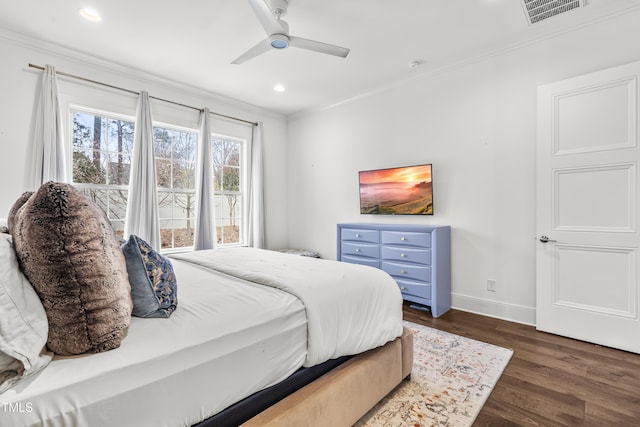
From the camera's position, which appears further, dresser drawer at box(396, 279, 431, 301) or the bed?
dresser drawer at box(396, 279, 431, 301)

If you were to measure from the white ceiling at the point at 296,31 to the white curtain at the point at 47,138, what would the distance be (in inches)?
18.3

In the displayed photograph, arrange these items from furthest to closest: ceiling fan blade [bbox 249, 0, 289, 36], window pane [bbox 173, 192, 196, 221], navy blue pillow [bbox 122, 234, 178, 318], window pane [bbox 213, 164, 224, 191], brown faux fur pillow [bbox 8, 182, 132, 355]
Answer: window pane [bbox 213, 164, 224, 191], window pane [bbox 173, 192, 196, 221], ceiling fan blade [bbox 249, 0, 289, 36], navy blue pillow [bbox 122, 234, 178, 318], brown faux fur pillow [bbox 8, 182, 132, 355]

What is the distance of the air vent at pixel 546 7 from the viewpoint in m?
2.44

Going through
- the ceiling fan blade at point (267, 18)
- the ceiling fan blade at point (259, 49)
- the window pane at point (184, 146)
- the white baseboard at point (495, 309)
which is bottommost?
the white baseboard at point (495, 309)

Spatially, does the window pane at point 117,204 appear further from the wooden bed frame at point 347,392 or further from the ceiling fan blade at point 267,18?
the wooden bed frame at point 347,392

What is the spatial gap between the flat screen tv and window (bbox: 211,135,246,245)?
1936 millimetres

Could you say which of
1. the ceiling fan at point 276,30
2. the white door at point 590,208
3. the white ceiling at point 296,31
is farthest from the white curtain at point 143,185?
the white door at point 590,208

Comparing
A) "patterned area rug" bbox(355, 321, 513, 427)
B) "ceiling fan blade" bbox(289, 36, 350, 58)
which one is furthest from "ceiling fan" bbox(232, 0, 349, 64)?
"patterned area rug" bbox(355, 321, 513, 427)

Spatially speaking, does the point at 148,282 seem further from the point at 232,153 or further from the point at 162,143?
the point at 232,153

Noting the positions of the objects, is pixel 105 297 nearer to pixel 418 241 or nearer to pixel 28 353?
pixel 28 353

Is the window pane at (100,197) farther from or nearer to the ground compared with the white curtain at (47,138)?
nearer to the ground

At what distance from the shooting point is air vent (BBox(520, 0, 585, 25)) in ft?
8.01

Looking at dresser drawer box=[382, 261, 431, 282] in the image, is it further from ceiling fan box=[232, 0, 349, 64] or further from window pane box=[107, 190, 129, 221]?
window pane box=[107, 190, 129, 221]

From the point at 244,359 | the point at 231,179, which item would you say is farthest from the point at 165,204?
the point at 244,359
